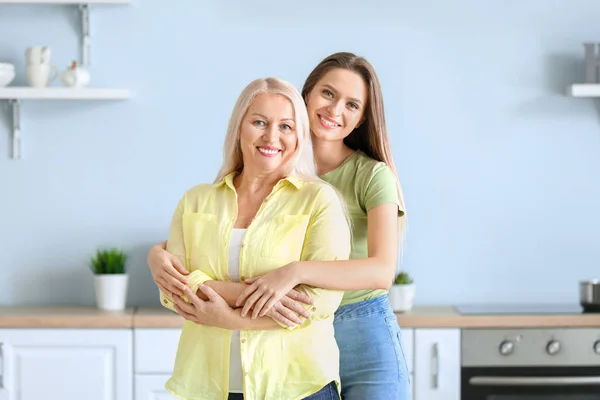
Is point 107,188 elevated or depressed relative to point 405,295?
elevated

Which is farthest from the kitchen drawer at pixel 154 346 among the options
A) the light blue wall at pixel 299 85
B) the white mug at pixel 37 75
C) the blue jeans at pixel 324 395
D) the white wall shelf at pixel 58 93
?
the blue jeans at pixel 324 395

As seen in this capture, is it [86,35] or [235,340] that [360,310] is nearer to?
[235,340]

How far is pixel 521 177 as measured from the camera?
3785 millimetres

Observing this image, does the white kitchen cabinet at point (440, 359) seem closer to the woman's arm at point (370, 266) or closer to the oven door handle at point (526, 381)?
the oven door handle at point (526, 381)

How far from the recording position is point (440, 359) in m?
3.37

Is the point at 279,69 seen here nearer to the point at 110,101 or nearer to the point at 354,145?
the point at 110,101

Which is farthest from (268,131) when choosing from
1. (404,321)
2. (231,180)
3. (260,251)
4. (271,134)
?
(404,321)

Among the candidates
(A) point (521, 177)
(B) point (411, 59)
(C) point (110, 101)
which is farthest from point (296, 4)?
(A) point (521, 177)

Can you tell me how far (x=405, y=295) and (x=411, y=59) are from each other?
0.96 meters

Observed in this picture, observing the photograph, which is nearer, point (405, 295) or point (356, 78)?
point (356, 78)

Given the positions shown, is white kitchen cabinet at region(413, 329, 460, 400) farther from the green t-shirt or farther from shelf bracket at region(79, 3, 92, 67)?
shelf bracket at region(79, 3, 92, 67)

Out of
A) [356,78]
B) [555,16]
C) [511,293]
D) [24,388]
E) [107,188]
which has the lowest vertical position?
[24,388]

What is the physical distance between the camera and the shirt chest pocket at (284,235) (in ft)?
6.03

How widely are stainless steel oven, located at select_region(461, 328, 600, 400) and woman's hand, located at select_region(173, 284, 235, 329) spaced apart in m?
1.74
